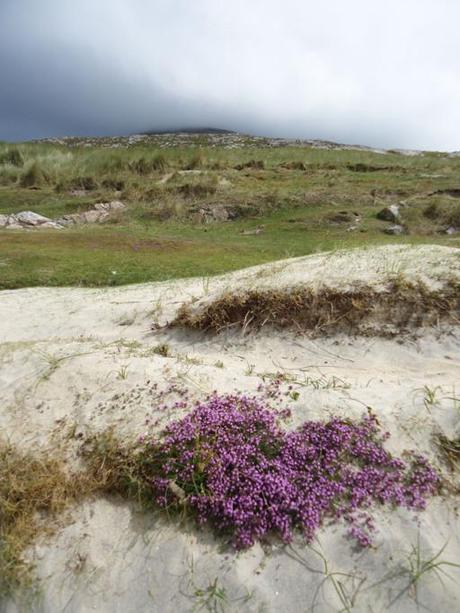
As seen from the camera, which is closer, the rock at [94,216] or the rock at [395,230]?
the rock at [395,230]

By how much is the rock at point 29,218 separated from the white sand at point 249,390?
19.3 metres

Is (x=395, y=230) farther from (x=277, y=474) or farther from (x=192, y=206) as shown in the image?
(x=277, y=474)

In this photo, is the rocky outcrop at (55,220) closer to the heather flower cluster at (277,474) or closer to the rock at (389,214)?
the rock at (389,214)

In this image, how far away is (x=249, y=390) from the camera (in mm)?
4184

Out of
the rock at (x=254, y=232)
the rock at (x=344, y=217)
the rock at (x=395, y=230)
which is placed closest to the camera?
the rock at (x=395, y=230)

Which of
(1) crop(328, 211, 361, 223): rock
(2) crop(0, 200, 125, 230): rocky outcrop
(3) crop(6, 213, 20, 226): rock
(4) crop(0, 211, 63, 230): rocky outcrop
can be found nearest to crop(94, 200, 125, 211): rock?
(2) crop(0, 200, 125, 230): rocky outcrop

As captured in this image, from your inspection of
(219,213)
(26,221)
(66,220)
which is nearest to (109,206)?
(66,220)

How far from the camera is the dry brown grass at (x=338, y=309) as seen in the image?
532 cm

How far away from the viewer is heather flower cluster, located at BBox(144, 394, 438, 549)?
113 inches

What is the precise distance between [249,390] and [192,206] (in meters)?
23.1

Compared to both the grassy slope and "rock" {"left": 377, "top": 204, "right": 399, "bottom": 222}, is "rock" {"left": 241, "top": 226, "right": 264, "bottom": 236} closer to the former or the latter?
the grassy slope

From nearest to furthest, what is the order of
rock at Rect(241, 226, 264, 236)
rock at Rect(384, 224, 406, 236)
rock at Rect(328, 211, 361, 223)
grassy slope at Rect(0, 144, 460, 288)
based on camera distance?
grassy slope at Rect(0, 144, 460, 288) → rock at Rect(384, 224, 406, 236) → rock at Rect(328, 211, 361, 223) → rock at Rect(241, 226, 264, 236)

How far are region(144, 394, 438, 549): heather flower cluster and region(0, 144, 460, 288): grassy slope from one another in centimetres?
1016

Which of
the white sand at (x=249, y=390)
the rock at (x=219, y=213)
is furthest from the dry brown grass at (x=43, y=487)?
the rock at (x=219, y=213)
